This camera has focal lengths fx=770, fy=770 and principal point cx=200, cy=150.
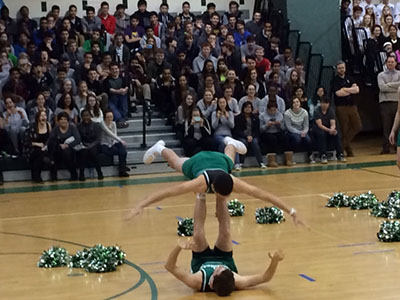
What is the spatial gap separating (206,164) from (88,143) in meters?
7.39

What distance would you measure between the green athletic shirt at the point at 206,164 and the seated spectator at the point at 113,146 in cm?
696

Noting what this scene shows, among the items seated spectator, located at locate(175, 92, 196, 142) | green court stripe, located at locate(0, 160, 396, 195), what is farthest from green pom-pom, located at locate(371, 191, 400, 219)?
seated spectator, located at locate(175, 92, 196, 142)

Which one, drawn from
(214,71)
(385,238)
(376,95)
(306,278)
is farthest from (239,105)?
(306,278)

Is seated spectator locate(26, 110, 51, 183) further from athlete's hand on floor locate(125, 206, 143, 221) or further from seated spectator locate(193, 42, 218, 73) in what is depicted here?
athlete's hand on floor locate(125, 206, 143, 221)

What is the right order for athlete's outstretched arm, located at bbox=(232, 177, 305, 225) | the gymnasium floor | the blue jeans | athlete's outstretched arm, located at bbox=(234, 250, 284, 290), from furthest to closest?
the blue jeans, the gymnasium floor, athlete's outstretched arm, located at bbox=(234, 250, 284, 290), athlete's outstretched arm, located at bbox=(232, 177, 305, 225)

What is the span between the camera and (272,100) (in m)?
15.0

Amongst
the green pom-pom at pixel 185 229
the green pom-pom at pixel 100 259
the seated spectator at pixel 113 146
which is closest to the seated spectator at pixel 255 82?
the seated spectator at pixel 113 146

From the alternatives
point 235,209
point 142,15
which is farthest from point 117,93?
point 235,209

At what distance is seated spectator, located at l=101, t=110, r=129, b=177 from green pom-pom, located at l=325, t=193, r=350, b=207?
16.0ft

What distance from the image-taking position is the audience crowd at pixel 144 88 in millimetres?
13867

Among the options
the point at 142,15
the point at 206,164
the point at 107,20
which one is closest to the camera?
the point at 206,164

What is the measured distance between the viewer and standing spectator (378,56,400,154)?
52.2ft

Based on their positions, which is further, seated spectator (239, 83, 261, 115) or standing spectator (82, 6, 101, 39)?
standing spectator (82, 6, 101, 39)

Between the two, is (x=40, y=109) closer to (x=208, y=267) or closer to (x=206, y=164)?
(x=206, y=164)
